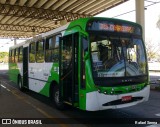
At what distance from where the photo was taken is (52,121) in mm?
7633

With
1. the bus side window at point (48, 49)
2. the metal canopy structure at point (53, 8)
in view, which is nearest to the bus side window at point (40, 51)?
the bus side window at point (48, 49)

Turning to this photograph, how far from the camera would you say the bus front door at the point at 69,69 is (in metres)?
7.93

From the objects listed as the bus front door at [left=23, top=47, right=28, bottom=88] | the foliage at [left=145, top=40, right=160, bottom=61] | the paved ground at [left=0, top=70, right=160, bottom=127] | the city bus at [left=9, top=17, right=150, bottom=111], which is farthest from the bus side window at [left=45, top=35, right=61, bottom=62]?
the foliage at [left=145, top=40, right=160, bottom=61]

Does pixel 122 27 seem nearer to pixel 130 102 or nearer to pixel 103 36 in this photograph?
pixel 103 36

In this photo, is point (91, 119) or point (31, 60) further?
point (31, 60)

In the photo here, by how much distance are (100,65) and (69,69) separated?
4.59ft

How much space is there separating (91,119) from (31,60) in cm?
576

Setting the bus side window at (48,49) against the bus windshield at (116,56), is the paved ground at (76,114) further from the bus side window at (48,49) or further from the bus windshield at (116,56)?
the bus side window at (48,49)

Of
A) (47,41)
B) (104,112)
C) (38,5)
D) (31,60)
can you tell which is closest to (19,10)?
(38,5)

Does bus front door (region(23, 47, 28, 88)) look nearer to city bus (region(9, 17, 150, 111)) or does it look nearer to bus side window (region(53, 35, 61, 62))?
bus side window (region(53, 35, 61, 62))

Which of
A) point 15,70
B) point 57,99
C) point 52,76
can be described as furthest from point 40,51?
point 15,70

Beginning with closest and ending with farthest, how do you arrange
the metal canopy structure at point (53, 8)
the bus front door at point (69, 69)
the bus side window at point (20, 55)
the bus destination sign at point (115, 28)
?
the bus destination sign at point (115, 28), the bus front door at point (69, 69), the bus side window at point (20, 55), the metal canopy structure at point (53, 8)

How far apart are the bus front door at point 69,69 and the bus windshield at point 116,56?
800 mm

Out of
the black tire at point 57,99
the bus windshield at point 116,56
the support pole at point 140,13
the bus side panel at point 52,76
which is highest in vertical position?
the support pole at point 140,13
